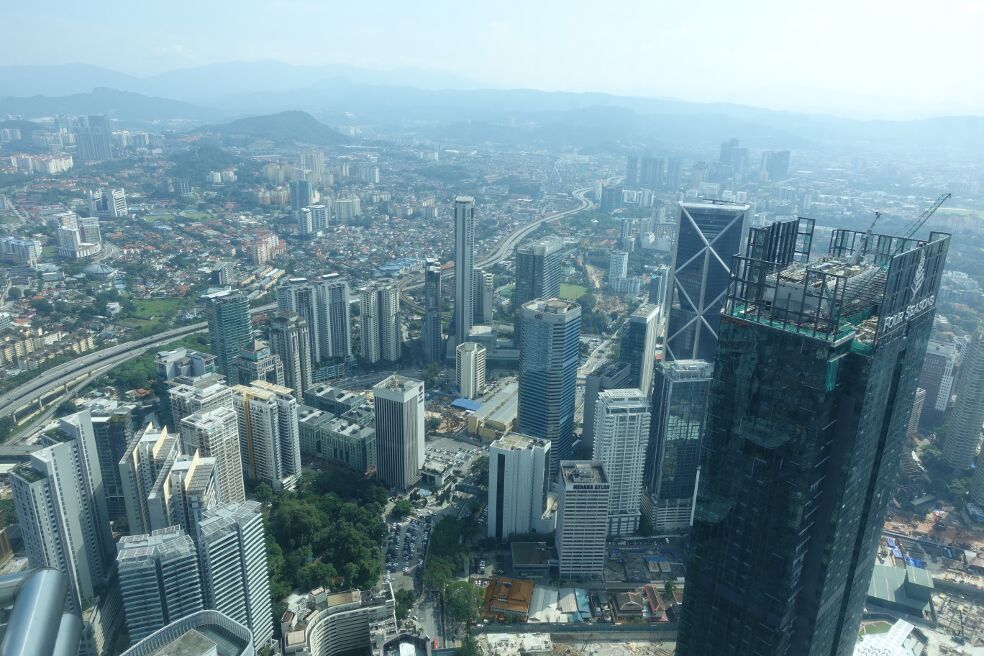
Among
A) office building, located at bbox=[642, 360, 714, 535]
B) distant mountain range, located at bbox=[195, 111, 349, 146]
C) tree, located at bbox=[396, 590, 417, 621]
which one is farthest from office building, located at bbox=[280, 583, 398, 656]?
distant mountain range, located at bbox=[195, 111, 349, 146]

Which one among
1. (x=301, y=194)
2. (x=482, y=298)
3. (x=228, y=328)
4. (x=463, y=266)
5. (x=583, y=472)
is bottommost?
(x=482, y=298)

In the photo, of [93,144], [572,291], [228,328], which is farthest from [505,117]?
[228,328]

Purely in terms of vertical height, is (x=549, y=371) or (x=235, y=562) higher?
(x=549, y=371)

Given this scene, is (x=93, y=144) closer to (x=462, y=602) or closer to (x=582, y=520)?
(x=462, y=602)

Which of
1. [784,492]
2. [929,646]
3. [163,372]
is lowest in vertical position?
[929,646]

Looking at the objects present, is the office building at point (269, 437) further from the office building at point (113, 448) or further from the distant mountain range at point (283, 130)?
the distant mountain range at point (283, 130)

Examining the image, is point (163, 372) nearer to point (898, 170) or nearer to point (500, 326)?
point (500, 326)

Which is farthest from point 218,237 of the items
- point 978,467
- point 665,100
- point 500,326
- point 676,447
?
point 665,100
